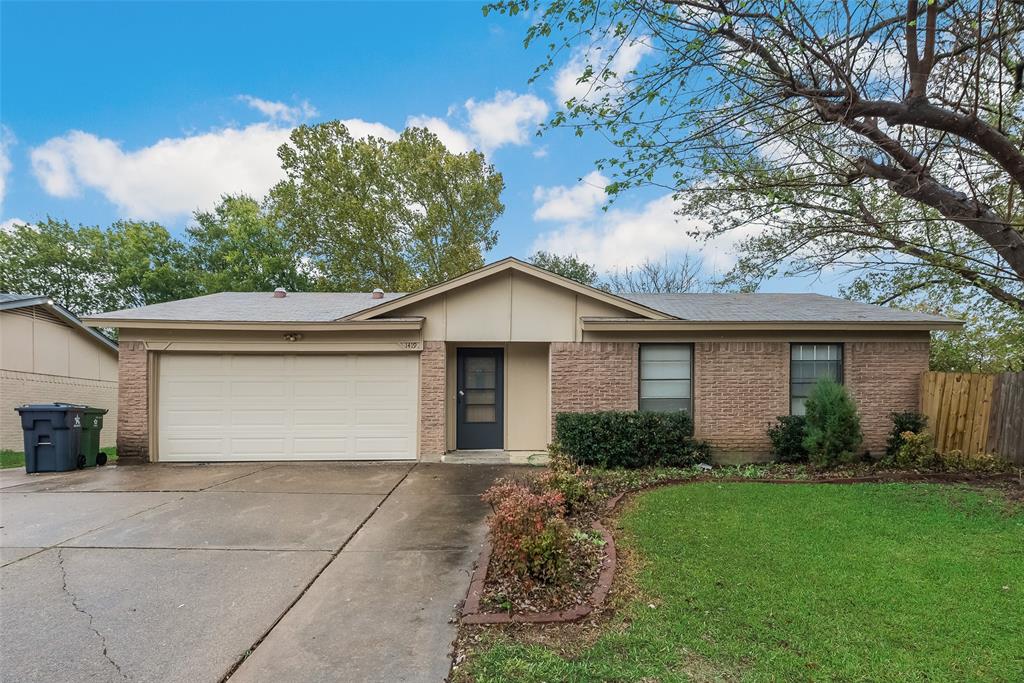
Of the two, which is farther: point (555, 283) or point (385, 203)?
point (385, 203)

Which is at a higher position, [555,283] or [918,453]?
[555,283]

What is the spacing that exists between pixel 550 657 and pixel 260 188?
25405 mm

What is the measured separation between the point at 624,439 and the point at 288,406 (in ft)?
20.7

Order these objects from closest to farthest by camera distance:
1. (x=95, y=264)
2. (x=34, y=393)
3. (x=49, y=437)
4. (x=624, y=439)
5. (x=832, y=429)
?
(x=832, y=429) → (x=624, y=439) → (x=49, y=437) → (x=34, y=393) → (x=95, y=264)

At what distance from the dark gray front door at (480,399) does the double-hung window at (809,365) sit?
18.4ft

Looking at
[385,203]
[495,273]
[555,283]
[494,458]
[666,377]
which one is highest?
[385,203]

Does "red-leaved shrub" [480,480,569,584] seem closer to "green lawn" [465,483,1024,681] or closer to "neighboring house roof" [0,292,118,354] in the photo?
"green lawn" [465,483,1024,681]

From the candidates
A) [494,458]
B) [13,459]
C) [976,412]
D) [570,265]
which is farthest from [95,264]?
[976,412]

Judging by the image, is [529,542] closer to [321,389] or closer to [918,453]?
[321,389]

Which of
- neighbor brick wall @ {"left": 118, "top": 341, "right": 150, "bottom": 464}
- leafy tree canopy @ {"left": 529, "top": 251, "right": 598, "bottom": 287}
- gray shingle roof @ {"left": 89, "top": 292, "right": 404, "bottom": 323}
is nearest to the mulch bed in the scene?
gray shingle roof @ {"left": 89, "top": 292, "right": 404, "bottom": 323}

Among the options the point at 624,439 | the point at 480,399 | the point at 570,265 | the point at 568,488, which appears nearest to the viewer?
the point at 568,488

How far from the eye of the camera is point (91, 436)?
885cm

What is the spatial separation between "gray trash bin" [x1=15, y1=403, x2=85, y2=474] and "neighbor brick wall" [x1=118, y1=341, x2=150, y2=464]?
2.27 feet

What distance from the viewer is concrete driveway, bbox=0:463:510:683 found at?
2.84 metres
